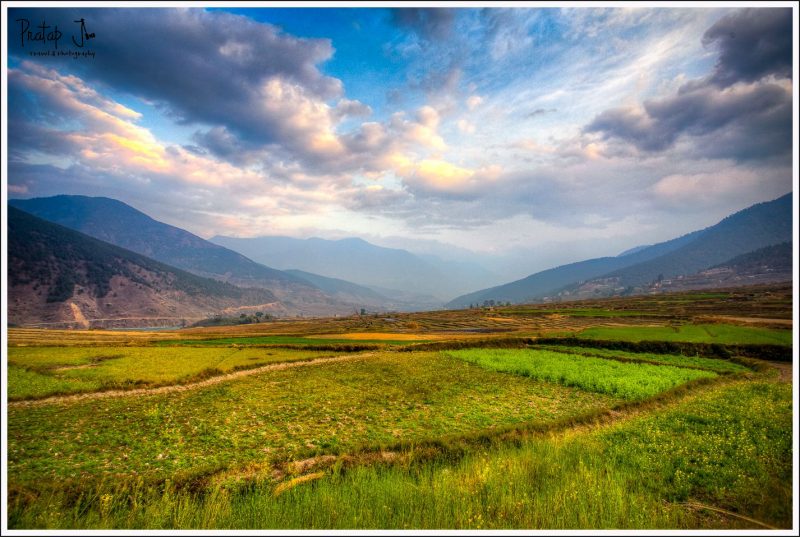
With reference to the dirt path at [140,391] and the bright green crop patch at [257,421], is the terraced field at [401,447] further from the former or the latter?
the dirt path at [140,391]

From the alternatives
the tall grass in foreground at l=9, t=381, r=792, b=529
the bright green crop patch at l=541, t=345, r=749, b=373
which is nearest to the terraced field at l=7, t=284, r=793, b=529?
the tall grass in foreground at l=9, t=381, r=792, b=529

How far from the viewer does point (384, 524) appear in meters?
4.54

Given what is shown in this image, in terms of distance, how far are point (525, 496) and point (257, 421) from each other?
1022 cm

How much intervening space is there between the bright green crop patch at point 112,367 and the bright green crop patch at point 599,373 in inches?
703

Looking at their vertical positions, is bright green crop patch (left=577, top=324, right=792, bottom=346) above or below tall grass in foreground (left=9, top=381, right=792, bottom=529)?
below

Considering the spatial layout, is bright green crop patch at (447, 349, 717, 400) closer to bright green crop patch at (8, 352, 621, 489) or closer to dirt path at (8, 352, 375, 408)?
bright green crop patch at (8, 352, 621, 489)

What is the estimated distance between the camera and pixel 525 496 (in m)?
4.95

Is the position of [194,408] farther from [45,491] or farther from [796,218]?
[796,218]

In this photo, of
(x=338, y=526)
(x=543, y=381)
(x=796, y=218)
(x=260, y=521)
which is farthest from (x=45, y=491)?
(x=543, y=381)

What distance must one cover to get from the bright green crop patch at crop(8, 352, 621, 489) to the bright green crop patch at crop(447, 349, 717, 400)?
1.29m

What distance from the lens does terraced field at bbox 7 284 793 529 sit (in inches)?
188

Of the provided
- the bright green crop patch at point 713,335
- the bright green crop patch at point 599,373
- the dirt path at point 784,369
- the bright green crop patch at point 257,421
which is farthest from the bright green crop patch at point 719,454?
the bright green crop patch at point 713,335

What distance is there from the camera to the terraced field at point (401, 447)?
15.7ft

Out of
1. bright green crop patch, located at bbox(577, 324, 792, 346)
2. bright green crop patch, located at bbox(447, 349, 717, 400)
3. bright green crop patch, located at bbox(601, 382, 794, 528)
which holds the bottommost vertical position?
bright green crop patch, located at bbox(577, 324, 792, 346)
